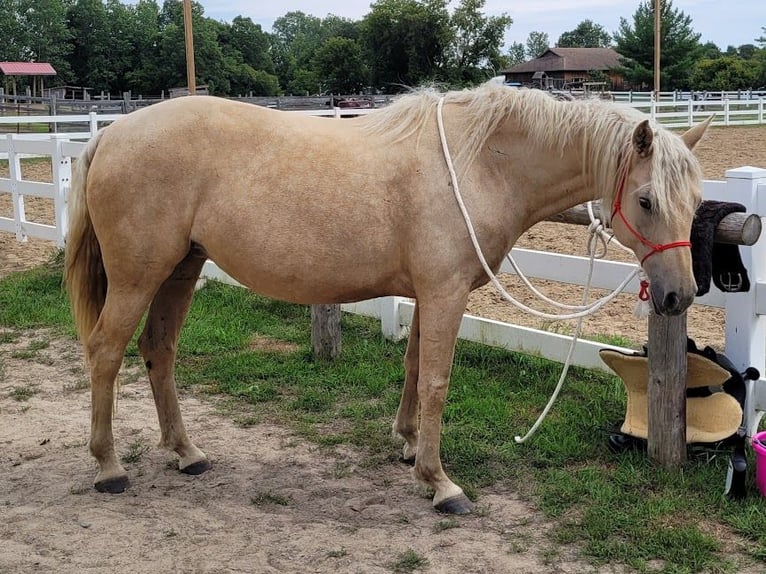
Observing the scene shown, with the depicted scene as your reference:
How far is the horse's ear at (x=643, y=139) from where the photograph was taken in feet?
9.16

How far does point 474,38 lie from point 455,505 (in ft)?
179

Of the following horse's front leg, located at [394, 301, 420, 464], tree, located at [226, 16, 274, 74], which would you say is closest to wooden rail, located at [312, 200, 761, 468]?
horse's front leg, located at [394, 301, 420, 464]

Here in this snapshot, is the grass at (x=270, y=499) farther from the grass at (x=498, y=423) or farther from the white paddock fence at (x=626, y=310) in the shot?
the white paddock fence at (x=626, y=310)

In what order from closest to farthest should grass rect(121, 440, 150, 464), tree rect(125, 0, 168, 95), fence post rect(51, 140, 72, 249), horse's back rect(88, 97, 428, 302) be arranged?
horse's back rect(88, 97, 428, 302) < grass rect(121, 440, 150, 464) < fence post rect(51, 140, 72, 249) < tree rect(125, 0, 168, 95)

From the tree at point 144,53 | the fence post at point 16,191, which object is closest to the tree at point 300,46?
the tree at point 144,53

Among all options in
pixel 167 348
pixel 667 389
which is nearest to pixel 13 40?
pixel 167 348

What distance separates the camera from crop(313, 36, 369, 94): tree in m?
55.8

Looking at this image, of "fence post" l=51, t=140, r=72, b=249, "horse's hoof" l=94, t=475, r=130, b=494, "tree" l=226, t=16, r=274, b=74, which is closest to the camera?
"horse's hoof" l=94, t=475, r=130, b=494

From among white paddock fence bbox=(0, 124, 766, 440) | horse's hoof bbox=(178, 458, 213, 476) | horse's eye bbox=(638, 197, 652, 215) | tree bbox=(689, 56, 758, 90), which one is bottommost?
horse's hoof bbox=(178, 458, 213, 476)

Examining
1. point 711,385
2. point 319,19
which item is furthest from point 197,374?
point 319,19

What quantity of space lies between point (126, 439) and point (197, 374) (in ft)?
3.26

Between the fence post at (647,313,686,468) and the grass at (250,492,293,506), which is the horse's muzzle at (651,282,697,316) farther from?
the grass at (250,492,293,506)

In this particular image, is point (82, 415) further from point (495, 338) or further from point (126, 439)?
point (495, 338)

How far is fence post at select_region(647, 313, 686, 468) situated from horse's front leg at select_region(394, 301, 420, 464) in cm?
106
